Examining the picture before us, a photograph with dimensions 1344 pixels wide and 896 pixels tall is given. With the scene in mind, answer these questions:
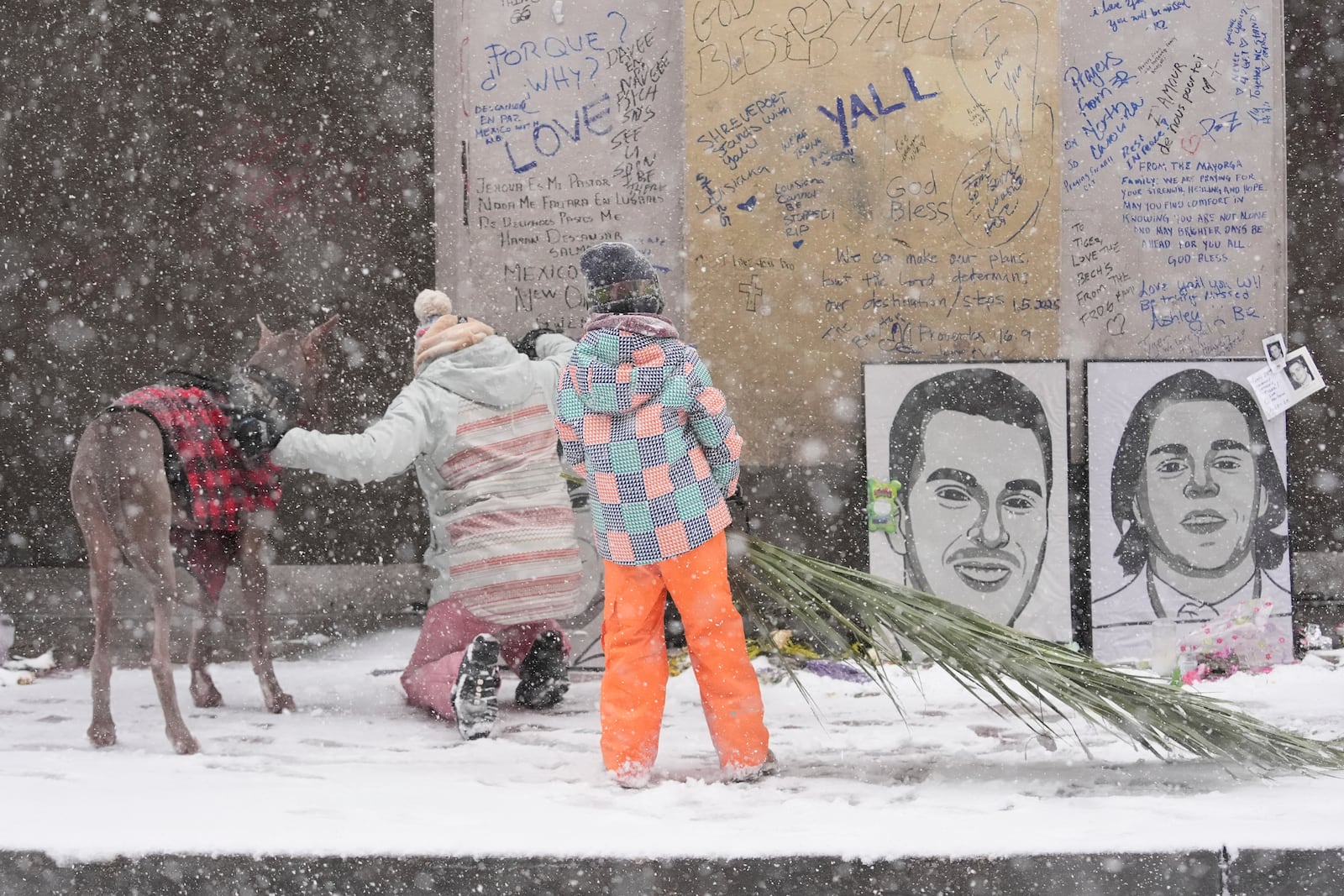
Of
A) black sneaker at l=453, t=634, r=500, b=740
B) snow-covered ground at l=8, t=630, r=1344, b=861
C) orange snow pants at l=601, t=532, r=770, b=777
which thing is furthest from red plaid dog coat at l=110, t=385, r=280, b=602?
orange snow pants at l=601, t=532, r=770, b=777

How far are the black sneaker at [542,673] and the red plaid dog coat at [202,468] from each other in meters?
1.17

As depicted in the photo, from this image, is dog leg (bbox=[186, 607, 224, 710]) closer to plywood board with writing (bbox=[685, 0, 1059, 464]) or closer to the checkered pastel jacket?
the checkered pastel jacket

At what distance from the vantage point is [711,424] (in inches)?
140

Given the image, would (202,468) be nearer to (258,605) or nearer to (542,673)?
(258,605)

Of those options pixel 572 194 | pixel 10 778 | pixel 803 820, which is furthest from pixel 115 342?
pixel 803 820

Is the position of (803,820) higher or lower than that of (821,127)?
lower

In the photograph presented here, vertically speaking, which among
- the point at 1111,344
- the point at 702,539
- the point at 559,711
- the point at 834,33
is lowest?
the point at 559,711

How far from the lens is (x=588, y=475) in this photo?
366 cm

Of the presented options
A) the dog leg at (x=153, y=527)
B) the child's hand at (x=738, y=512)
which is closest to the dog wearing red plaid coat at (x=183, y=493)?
the dog leg at (x=153, y=527)

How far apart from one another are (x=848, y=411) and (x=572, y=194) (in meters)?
1.86

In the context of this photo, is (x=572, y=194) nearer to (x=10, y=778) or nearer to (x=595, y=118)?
(x=595, y=118)

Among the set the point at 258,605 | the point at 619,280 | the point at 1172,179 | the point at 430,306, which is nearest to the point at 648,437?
the point at 619,280

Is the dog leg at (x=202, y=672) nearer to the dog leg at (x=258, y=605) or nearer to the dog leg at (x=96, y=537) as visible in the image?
the dog leg at (x=258, y=605)

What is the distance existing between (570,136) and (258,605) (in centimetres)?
300
